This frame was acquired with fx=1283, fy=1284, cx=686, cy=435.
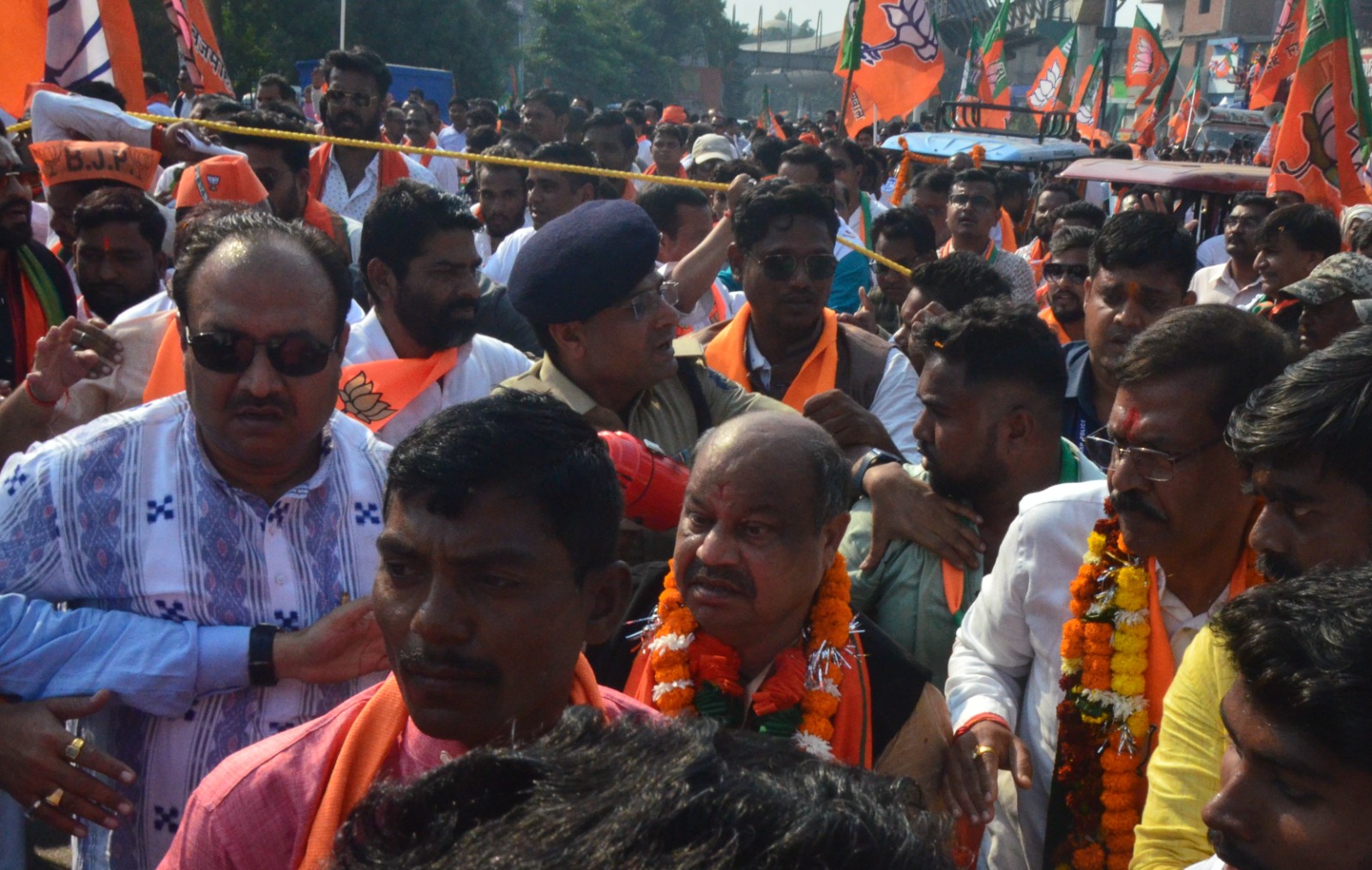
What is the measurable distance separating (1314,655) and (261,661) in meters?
1.62

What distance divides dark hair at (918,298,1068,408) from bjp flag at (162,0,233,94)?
260 inches

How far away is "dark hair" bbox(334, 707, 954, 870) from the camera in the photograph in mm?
833

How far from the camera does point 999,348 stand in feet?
10.3

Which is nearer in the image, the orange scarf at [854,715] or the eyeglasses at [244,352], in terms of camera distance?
the eyeglasses at [244,352]

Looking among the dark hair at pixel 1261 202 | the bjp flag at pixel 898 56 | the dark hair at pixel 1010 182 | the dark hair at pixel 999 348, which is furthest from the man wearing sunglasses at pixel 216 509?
the bjp flag at pixel 898 56

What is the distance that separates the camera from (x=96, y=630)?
7.14 feet

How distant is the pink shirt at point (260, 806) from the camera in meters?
1.63

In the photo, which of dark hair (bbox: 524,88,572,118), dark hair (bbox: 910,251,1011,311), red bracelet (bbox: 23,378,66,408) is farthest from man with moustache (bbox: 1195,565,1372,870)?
dark hair (bbox: 524,88,572,118)

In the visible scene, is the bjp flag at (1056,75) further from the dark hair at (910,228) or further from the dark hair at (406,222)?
the dark hair at (406,222)

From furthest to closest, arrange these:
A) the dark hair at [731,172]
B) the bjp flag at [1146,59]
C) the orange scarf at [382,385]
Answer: the bjp flag at [1146,59]
the dark hair at [731,172]
the orange scarf at [382,385]

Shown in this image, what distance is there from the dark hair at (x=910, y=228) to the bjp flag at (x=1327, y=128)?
2.20 meters

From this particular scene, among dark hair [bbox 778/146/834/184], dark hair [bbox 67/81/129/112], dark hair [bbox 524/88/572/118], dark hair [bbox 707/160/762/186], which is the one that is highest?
dark hair [bbox 524/88/572/118]

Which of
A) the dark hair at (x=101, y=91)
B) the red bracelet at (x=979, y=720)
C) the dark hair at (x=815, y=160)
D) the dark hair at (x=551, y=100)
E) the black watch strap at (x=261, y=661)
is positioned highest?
the dark hair at (x=551, y=100)

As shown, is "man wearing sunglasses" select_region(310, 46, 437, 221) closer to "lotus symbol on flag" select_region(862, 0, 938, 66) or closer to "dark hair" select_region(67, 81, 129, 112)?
"dark hair" select_region(67, 81, 129, 112)
